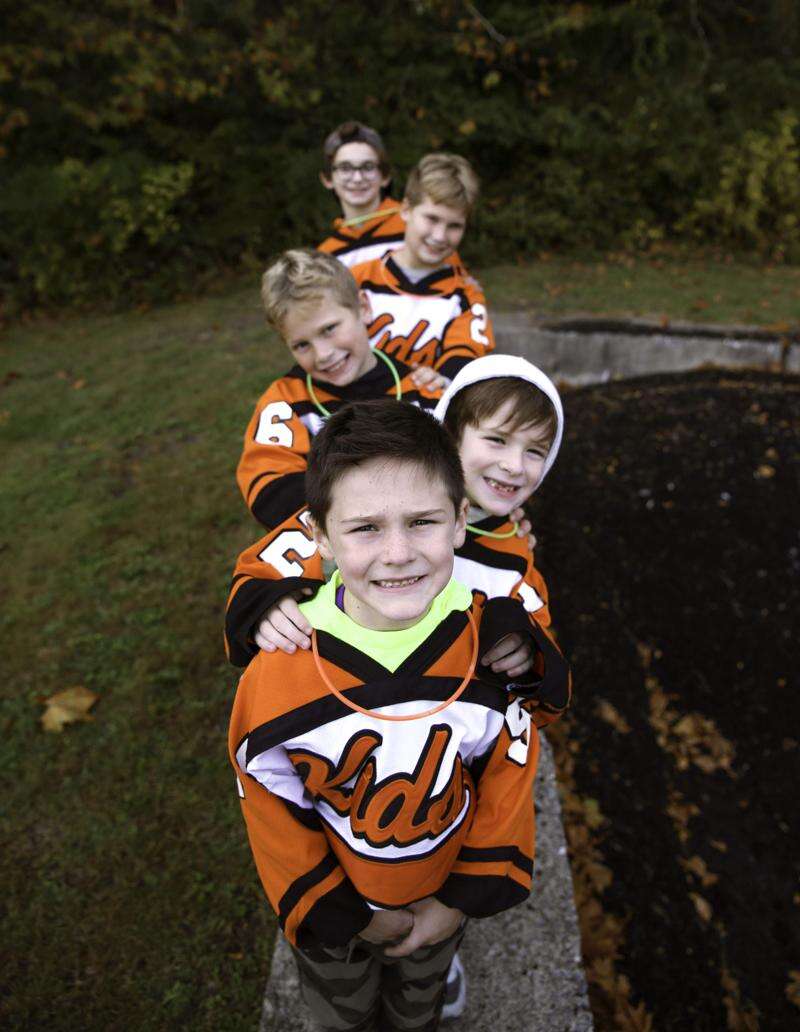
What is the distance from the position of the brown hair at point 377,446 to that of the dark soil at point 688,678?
2005 mm

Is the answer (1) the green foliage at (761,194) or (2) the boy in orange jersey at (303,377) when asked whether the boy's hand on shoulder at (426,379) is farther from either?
(1) the green foliage at (761,194)

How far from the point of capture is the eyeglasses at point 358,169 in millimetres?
3646

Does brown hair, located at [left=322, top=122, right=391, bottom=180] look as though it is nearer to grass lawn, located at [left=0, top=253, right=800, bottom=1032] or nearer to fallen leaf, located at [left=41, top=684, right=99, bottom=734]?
grass lawn, located at [left=0, top=253, right=800, bottom=1032]

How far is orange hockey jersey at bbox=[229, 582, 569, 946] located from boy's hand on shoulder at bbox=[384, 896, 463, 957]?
0.05 metres

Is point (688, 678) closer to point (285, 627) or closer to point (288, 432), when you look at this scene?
point (288, 432)

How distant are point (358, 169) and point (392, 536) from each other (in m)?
2.96

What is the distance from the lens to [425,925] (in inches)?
62.9

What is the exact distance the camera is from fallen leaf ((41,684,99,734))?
10.3 ft

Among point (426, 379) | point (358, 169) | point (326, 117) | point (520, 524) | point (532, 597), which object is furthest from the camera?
point (326, 117)

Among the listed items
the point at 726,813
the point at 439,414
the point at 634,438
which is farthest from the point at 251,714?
the point at 634,438

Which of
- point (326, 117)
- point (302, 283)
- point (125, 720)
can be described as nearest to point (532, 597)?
point (302, 283)

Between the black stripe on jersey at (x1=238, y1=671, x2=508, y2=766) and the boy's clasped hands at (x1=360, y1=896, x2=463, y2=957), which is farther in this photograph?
the boy's clasped hands at (x1=360, y1=896, x2=463, y2=957)

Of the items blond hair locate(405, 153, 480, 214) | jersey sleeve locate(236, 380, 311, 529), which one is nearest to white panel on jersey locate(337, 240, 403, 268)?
blond hair locate(405, 153, 480, 214)

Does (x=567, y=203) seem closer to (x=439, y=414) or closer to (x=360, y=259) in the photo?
(x=360, y=259)
